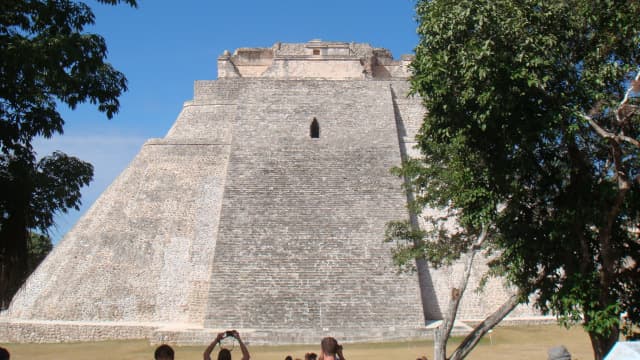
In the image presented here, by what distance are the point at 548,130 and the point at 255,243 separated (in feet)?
28.3

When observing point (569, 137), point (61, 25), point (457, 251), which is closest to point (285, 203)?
point (457, 251)

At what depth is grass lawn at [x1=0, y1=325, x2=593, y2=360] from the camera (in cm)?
1016

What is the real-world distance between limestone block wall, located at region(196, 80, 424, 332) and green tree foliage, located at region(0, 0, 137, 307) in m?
7.96

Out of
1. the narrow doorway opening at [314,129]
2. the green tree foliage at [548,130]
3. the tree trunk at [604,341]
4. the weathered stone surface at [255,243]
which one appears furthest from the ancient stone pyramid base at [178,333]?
the narrow doorway opening at [314,129]

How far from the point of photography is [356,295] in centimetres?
1262

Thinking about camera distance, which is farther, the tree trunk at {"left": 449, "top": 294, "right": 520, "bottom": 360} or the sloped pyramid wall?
the sloped pyramid wall

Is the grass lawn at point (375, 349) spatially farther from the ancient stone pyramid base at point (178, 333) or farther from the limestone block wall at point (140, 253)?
the limestone block wall at point (140, 253)

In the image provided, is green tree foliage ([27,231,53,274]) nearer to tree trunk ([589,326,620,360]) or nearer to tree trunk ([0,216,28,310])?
tree trunk ([0,216,28,310])

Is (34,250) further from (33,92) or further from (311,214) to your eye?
(311,214)

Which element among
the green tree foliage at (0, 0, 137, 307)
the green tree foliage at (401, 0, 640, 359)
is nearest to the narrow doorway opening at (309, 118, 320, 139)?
the green tree foliage at (401, 0, 640, 359)

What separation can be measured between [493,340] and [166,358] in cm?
926

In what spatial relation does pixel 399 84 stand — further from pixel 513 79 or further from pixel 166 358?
pixel 166 358

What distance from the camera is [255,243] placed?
44.7ft

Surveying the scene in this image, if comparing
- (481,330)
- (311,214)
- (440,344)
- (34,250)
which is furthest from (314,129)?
(481,330)
